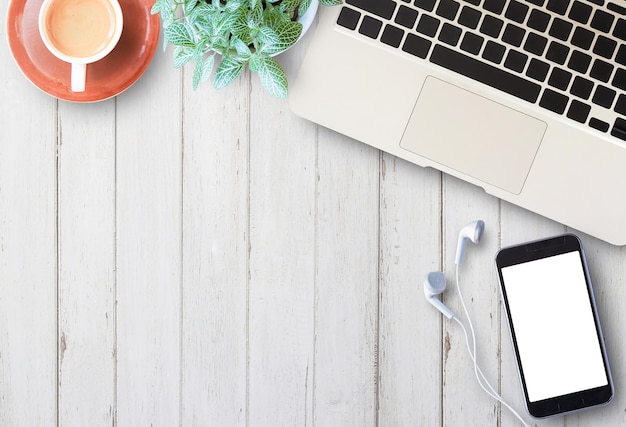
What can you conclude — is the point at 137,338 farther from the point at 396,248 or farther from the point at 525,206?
the point at 525,206

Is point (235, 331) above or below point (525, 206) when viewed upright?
below

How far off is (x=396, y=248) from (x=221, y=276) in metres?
0.22

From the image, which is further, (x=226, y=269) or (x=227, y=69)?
(x=226, y=269)

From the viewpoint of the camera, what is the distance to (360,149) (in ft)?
2.95

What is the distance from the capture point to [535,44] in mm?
825

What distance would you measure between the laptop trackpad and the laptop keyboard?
0.09 ft

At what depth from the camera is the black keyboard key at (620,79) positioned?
813mm

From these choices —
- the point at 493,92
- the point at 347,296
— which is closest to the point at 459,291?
the point at 347,296

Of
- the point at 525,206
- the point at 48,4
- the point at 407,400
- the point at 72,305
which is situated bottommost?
the point at 407,400

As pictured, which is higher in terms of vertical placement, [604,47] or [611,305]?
[604,47]

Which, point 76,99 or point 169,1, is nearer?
point 169,1

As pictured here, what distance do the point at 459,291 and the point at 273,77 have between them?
350 mm

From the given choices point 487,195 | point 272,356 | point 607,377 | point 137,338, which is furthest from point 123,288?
point 607,377

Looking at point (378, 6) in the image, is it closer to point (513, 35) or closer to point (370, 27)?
point (370, 27)
